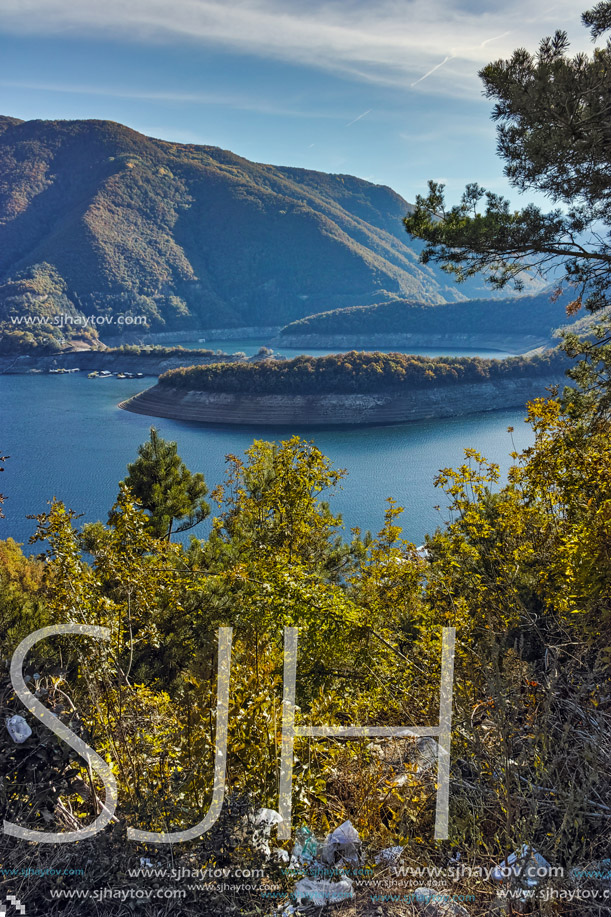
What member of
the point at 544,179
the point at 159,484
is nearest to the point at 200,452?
the point at 159,484

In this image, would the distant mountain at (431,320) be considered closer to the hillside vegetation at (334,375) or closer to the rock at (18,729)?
the hillside vegetation at (334,375)

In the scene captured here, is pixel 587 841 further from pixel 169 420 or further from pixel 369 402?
pixel 169 420

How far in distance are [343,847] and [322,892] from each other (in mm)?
250

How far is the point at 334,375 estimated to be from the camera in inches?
1918

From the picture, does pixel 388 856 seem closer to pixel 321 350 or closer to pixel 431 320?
pixel 321 350

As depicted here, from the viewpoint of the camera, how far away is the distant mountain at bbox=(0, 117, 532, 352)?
115562mm

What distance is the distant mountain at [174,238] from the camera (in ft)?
379

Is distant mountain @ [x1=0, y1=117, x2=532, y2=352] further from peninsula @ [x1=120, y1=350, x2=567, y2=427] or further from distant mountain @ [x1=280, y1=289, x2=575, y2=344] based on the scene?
peninsula @ [x1=120, y1=350, x2=567, y2=427]

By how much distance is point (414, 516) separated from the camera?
899 inches

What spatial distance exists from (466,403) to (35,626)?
47435mm

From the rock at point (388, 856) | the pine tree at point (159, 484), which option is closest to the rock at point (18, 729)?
the rock at point (388, 856)

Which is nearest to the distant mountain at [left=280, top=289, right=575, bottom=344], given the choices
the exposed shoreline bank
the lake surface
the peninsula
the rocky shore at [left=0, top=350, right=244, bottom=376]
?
the exposed shoreline bank

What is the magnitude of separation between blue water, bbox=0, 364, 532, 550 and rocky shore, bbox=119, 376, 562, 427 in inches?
53.7

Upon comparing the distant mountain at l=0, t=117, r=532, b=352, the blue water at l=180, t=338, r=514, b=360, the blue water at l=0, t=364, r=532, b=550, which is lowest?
the blue water at l=0, t=364, r=532, b=550
